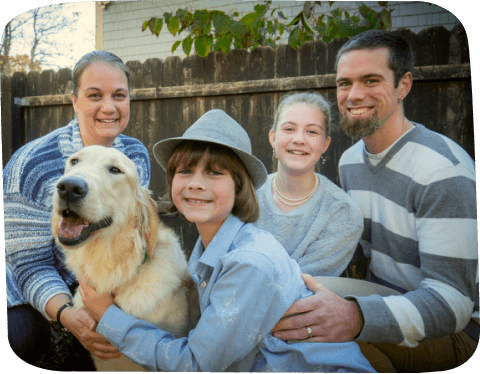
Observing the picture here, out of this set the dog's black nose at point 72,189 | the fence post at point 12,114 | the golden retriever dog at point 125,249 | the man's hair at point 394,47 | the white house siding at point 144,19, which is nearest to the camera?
the dog's black nose at point 72,189

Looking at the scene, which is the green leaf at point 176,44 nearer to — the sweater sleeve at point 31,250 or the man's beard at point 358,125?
the man's beard at point 358,125

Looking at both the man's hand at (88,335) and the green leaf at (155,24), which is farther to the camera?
the green leaf at (155,24)

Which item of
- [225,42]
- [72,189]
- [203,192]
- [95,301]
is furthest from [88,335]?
[225,42]

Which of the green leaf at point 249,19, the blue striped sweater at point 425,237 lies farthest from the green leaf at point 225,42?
the blue striped sweater at point 425,237

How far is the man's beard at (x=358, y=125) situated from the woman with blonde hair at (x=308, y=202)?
0.29ft

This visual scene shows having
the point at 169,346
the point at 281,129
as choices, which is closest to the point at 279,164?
the point at 281,129

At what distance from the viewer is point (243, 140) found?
1784mm

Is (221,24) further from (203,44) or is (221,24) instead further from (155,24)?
(155,24)

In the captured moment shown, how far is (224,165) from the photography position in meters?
1.75

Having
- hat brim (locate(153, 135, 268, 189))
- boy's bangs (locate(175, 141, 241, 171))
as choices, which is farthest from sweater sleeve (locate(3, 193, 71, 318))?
boy's bangs (locate(175, 141, 241, 171))

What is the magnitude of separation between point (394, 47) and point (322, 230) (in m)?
1.03

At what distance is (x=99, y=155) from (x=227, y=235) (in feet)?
2.53

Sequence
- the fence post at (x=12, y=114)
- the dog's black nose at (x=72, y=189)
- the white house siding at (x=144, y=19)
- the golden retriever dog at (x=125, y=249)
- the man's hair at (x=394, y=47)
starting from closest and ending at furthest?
the dog's black nose at (x=72, y=189), the golden retriever dog at (x=125, y=249), the man's hair at (x=394, y=47), the white house siding at (x=144, y=19), the fence post at (x=12, y=114)

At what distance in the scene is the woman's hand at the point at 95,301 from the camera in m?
1.84
